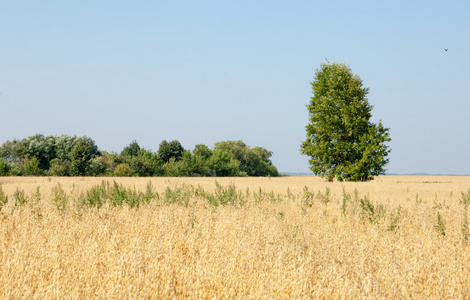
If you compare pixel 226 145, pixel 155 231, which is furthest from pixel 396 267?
pixel 226 145

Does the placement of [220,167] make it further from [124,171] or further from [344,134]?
[344,134]

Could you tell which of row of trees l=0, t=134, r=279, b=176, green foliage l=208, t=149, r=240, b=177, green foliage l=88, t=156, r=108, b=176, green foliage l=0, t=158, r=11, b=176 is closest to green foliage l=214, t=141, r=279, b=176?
row of trees l=0, t=134, r=279, b=176

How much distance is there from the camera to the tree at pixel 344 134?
103ft

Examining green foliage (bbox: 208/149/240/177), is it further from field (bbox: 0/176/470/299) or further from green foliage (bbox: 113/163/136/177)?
field (bbox: 0/176/470/299)

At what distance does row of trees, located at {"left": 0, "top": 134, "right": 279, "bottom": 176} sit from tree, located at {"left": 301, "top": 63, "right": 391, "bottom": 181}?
112 ft

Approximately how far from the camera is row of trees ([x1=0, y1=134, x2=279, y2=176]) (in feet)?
205

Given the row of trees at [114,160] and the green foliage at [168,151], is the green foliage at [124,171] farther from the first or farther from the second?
the green foliage at [168,151]

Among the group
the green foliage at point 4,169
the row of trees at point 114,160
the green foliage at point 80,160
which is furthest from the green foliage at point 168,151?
the green foliage at point 4,169

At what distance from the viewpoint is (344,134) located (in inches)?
1291

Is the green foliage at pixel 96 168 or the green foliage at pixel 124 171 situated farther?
the green foliage at pixel 96 168

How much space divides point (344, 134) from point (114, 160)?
4710cm

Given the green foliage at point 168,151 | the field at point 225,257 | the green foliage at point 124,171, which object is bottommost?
the field at point 225,257

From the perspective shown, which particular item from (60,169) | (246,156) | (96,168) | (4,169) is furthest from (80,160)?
(246,156)

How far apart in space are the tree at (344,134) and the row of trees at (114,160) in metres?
34.2
